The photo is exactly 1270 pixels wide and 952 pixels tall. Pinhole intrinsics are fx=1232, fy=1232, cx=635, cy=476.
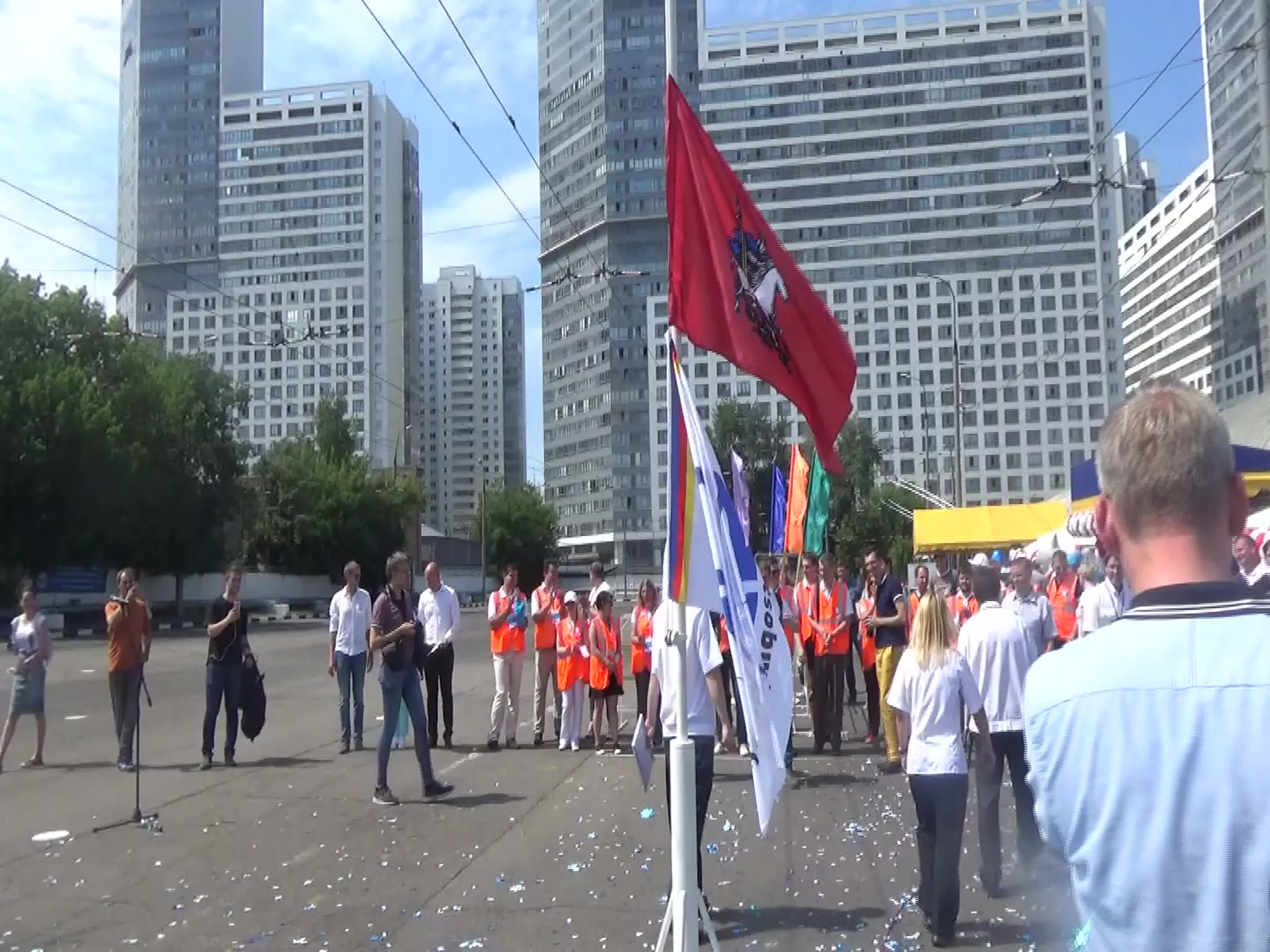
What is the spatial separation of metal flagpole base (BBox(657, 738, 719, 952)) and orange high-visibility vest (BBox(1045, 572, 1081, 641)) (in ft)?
32.8

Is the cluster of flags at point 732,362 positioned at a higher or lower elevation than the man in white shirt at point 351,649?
higher

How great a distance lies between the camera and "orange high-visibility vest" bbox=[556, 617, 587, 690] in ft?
45.0

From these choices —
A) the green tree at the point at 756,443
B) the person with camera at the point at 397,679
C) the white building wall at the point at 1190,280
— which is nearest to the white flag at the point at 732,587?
the person with camera at the point at 397,679

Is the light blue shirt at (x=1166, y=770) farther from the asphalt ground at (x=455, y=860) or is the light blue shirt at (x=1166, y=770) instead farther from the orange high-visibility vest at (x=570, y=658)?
the orange high-visibility vest at (x=570, y=658)

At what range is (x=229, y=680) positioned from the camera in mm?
12852

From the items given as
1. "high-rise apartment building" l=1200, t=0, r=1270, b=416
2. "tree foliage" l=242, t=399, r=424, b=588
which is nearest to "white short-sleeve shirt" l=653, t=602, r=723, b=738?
"high-rise apartment building" l=1200, t=0, r=1270, b=416

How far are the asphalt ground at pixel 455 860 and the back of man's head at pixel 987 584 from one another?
5.83 feet

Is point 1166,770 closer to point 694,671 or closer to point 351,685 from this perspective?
point 694,671

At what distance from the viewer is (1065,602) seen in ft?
50.2

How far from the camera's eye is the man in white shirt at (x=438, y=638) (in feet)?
45.0

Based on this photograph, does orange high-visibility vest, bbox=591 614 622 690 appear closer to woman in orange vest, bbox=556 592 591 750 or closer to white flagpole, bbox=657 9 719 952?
woman in orange vest, bbox=556 592 591 750

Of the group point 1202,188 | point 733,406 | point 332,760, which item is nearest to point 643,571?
point 733,406

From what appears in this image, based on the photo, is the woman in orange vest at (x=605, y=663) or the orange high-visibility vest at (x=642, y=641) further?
the woman in orange vest at (x=605, y=663)

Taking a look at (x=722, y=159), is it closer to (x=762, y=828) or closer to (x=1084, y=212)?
(x=762, y=828)
